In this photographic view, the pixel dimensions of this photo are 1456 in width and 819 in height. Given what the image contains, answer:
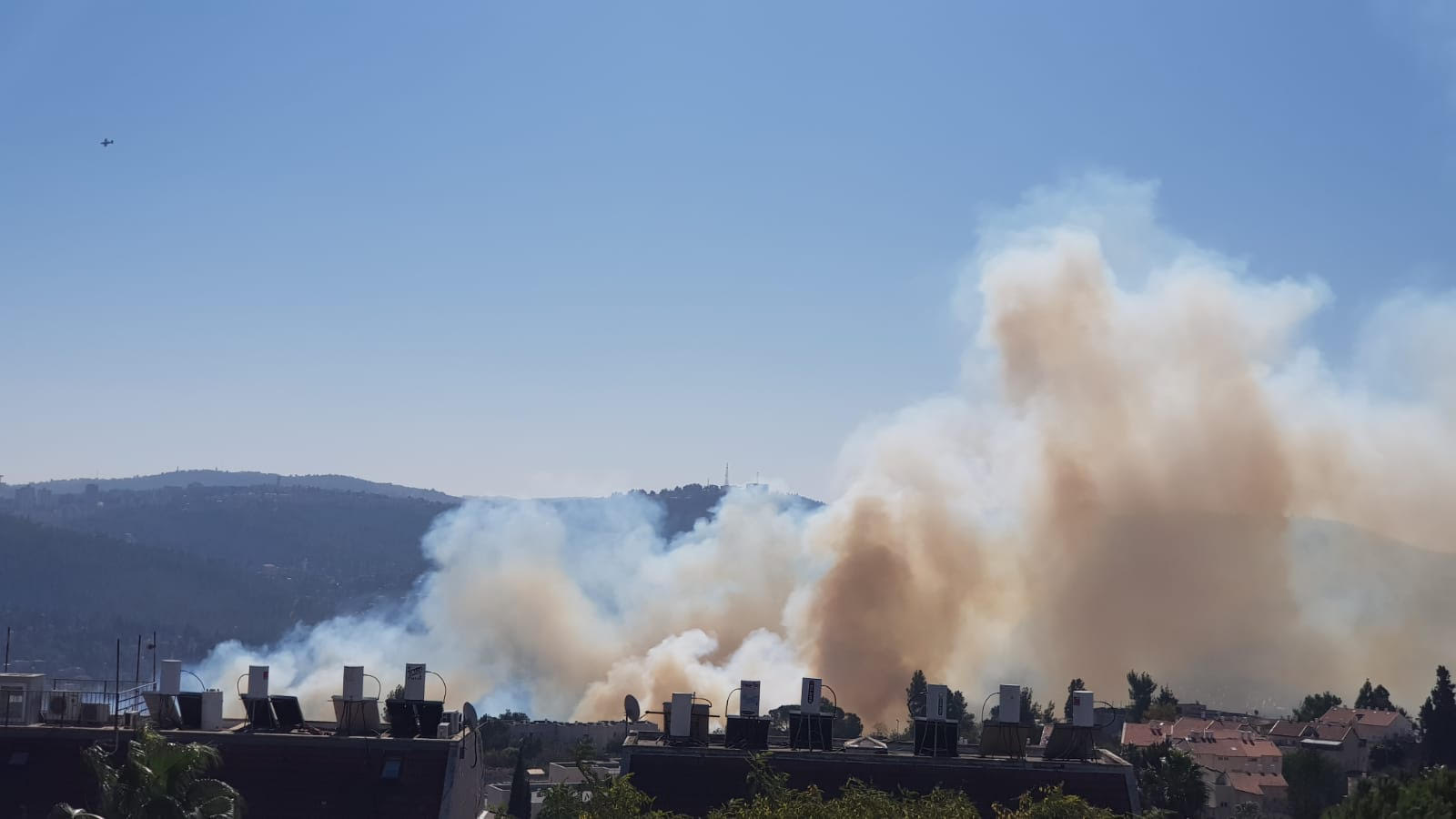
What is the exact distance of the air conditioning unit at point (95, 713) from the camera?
54188 mm

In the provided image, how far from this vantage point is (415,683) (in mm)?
55500

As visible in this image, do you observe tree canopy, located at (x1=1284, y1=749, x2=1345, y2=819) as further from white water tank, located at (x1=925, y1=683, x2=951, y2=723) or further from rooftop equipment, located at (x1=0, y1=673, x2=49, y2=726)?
rooftop equipment, located at (x1=0, y1=673, x2=49, y2=726)

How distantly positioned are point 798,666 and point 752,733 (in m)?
114

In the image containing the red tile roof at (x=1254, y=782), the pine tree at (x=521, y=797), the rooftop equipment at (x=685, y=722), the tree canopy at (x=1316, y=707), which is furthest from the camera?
the tree canopy at (x=1316, y=707)

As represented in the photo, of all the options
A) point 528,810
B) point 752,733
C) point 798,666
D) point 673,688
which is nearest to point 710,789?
point 752,733

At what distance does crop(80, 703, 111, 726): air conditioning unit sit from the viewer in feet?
178

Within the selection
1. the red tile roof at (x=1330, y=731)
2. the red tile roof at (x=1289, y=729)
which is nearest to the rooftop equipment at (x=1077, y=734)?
the red tile roof at (x=1330, y=731)

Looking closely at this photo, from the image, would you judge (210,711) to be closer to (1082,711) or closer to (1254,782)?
(1082,711)

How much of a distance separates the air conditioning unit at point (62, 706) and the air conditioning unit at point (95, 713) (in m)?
0.26

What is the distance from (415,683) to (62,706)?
12.7 metres

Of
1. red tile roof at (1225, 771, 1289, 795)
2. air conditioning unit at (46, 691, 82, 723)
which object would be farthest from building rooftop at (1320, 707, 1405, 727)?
air conditioning unit at (46, 691, 82, 723)

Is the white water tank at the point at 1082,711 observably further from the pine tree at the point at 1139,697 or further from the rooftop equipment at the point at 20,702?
the pine tree at the point at 1139,697

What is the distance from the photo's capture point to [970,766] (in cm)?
5281

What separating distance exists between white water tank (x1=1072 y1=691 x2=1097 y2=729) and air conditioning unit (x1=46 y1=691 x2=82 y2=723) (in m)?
36.2
